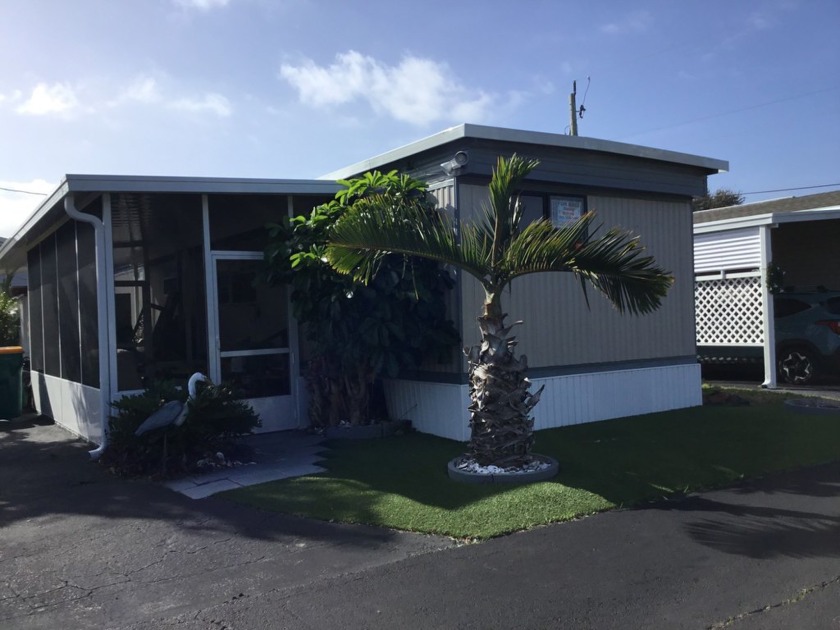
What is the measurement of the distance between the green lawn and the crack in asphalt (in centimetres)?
187

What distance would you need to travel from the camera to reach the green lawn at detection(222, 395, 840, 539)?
6.24 meters

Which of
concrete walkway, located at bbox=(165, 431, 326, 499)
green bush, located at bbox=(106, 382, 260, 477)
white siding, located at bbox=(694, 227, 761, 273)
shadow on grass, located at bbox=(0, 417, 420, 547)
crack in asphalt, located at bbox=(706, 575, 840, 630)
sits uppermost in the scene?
white siding, located at bbox=(694, 227, 761, 273)

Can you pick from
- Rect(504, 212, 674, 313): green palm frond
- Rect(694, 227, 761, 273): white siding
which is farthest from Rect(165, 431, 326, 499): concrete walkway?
Rect(694, 227, 761, 273): white siding

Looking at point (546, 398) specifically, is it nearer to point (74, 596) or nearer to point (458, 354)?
point (458, 354)

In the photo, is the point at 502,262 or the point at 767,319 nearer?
the point at 502,262

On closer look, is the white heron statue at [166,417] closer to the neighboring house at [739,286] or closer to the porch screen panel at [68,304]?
the porch screen panel at [68,304]

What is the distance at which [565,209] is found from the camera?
9.84 m

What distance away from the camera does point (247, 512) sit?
6.53 m

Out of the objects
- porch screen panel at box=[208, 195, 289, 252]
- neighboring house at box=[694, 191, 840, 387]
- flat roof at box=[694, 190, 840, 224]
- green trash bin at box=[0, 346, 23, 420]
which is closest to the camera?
porch screen panel at box=[208, 195, 289, 252]

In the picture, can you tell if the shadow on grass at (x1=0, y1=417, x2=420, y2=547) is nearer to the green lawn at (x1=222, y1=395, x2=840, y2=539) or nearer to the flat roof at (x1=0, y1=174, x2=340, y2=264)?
the green lawn at (x1=222, y1=395, x2=840, y2=539)

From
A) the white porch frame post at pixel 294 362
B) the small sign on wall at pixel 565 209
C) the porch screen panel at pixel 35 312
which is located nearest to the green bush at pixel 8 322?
the porch screen panel at pixel 35 312

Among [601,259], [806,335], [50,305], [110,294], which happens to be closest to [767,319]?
[806,335]

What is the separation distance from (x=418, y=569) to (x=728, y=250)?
11.9 meters

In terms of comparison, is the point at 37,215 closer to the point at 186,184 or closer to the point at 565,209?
the point at 186,184
